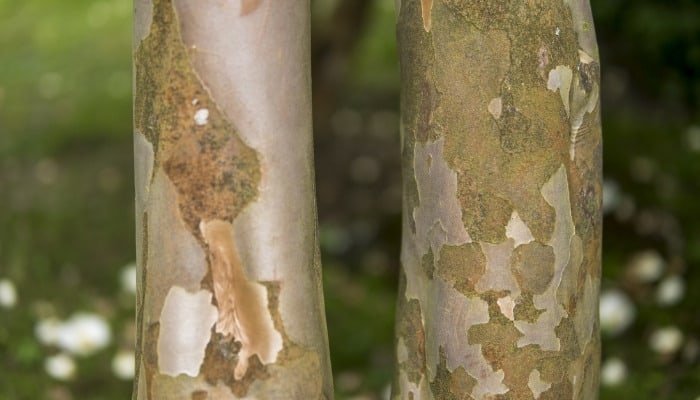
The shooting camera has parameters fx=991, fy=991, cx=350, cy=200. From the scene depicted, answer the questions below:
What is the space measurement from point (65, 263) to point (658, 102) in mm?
2844

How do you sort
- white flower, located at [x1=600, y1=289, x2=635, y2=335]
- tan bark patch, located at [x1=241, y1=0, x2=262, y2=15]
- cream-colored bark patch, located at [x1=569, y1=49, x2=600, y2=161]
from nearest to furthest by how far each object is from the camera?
tan bark patch, located at [x1=241, y1=0, x2=262, y2=15] < cream-colored bark patch, located at [x1=569, y1=49, x2=600, y2=161] < white flower, located at [x1=600, y1=289, x2=635, y2=335]

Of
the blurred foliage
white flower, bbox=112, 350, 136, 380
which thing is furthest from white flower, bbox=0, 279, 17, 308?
white flower, bbox=112, 350, 136, 380

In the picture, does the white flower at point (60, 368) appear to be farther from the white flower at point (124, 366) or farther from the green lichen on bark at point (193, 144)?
the green lichen on bark at point (193, 144)

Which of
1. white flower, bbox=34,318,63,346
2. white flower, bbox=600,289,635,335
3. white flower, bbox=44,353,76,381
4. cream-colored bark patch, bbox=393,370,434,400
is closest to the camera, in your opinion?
cream-colored bark patch, bbox=393,370,434,400

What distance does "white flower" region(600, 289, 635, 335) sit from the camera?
113 inches

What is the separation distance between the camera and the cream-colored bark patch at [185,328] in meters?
1.36

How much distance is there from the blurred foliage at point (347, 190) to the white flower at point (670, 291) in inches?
1.2

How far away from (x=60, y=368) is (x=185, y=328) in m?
1.26

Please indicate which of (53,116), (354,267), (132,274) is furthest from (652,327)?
(53,116)

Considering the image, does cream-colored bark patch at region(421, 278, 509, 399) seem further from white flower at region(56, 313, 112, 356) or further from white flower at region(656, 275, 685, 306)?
white flower at region(656, 275, 685, 306)

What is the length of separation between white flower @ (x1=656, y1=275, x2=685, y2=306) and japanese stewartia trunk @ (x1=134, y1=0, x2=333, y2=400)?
6.07 feet

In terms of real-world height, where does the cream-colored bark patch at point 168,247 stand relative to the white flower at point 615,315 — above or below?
above

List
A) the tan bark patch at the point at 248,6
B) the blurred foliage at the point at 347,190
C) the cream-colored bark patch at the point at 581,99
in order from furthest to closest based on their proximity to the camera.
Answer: the blurred foliage at the point at 347,190 → the cream-colored bark patch at the point at 581,99 → the tan bark patch at the point at 248,6

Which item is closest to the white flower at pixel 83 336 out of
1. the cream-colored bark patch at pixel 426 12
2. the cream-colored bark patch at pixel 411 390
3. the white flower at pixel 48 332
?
the white flower at pixel 48 332
